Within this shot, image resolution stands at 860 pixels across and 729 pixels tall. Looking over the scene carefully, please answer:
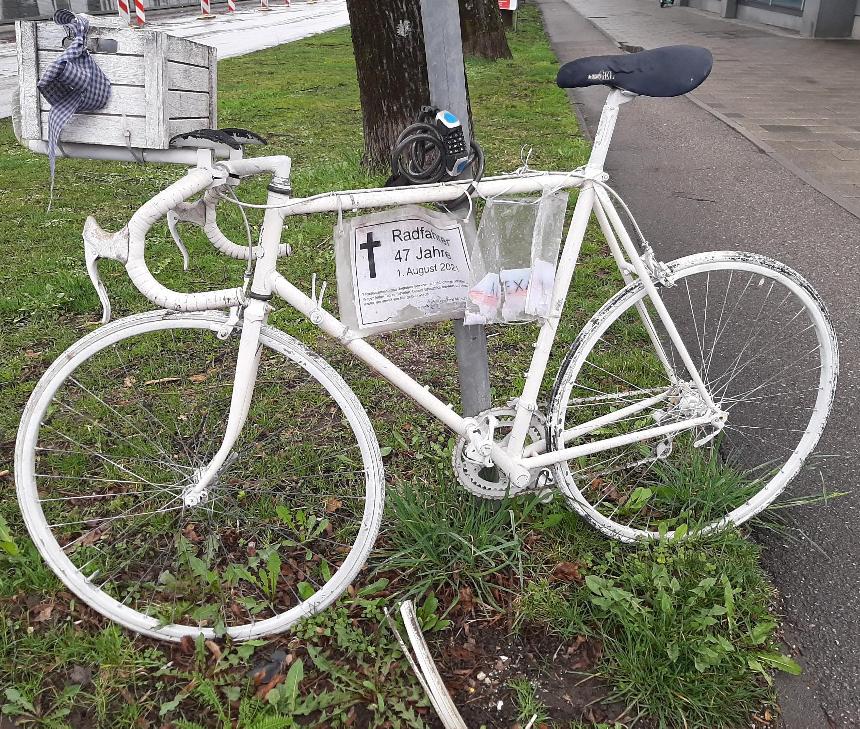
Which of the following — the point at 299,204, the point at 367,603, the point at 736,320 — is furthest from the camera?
the point at 736,320

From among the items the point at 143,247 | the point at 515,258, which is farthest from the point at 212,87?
the point at 515,258

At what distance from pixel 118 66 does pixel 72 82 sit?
0.13 m

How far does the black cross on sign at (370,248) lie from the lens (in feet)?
6.95

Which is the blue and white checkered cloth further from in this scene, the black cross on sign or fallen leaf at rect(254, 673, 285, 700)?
fallen leaf at rect(254, 673, 285, 700)

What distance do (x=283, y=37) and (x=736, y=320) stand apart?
62.3 ft

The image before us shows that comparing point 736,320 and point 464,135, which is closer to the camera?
point 464,135

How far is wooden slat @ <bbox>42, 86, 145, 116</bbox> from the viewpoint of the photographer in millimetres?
1929

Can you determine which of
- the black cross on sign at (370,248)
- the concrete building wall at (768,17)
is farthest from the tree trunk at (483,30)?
the black cross on sign at (370,248)

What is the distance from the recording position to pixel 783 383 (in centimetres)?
353

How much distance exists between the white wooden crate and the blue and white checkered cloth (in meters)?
0.03

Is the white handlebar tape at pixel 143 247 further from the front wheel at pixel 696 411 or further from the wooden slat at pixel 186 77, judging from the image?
the front wheel at pixel 696 411

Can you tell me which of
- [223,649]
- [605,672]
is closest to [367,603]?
[223,649]

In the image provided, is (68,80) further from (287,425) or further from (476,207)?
(287,425)

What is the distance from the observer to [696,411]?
249 centimetres
